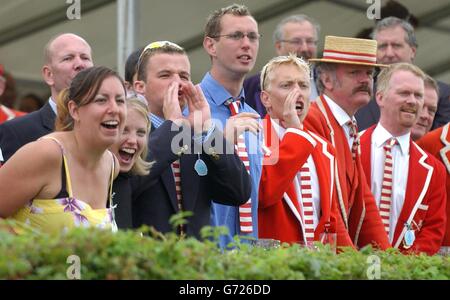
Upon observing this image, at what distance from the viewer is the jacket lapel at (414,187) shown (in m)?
9.05

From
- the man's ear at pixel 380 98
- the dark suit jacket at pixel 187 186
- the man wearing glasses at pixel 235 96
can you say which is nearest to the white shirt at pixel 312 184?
the man wearing glasses at pixel 235 96

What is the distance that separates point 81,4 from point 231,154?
125 inches

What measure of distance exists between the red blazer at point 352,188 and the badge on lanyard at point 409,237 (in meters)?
0.30

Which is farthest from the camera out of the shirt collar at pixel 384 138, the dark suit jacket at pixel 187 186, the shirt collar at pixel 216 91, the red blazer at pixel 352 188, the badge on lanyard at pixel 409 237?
the shirt collar at pixel 384 138

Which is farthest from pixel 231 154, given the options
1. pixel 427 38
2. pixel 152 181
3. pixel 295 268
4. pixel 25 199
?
pixel 427 38

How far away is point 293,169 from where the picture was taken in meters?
7.74

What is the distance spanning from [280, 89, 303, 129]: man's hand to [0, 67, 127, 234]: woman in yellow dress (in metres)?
1.59

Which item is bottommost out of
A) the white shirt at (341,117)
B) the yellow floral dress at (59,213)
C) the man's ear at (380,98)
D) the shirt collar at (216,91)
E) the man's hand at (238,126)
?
the yellow floral dress at (59,213)

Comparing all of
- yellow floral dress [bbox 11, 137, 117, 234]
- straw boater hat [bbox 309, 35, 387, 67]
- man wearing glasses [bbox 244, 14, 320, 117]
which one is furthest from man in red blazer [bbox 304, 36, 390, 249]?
yellow floral dress [bbox 11, 137, 117, 234]

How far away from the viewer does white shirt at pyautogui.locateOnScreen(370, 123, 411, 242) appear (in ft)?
29.8

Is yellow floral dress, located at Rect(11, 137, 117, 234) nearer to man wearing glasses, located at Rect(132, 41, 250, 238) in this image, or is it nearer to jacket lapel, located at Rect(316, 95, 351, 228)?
man wearing glasses, located at Rect(132, 41, 250, 238)

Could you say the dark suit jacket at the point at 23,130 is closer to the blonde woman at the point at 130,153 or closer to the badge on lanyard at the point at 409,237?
the blonde woman at the point at 130,153

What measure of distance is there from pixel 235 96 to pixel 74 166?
205 centimetres

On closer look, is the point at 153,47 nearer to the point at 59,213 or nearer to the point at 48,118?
the point at 48,118
